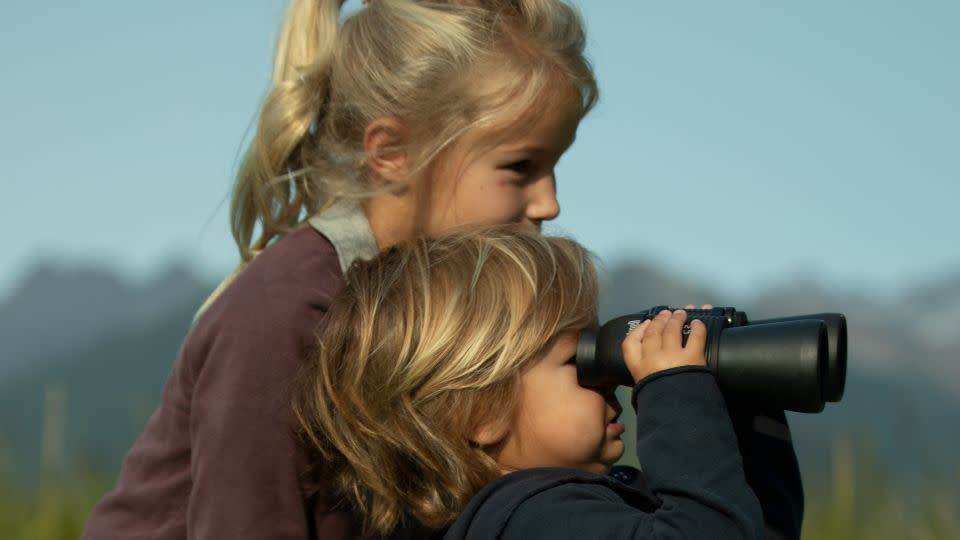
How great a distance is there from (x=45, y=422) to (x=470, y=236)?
2.06 metres

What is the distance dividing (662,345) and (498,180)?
625mm

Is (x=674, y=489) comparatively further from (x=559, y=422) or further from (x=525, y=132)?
(x=525, y=132)

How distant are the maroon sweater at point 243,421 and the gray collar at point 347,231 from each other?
2cm

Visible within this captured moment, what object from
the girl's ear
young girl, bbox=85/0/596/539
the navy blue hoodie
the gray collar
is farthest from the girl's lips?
the girl's ear

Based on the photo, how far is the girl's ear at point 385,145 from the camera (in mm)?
2213

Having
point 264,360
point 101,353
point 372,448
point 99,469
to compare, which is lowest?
point 101,353

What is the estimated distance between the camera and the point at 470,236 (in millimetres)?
1810

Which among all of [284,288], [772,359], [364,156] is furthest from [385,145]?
[772,359]

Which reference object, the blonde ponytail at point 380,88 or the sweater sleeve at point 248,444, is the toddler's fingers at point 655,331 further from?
the blonde ponytail at point 380,88

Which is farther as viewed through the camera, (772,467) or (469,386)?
(772,467)

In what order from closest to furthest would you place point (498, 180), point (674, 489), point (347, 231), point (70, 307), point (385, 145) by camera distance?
point (674, 489)
point (347, 231)
point (498, 180)
point (385, 145)
point (70, 307)

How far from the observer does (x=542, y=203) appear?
7.04 feet

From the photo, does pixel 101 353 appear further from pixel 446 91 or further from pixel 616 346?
pixel 616 346

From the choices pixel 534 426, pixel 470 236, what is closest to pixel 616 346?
pixel 534 426
